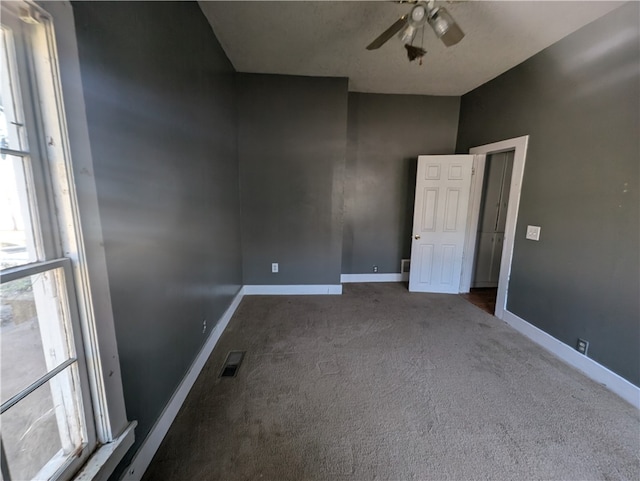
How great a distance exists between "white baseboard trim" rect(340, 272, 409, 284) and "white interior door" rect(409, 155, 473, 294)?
1.47ft

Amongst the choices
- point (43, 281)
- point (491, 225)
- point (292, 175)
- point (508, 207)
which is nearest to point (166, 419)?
point (43, 281)

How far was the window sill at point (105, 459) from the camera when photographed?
3.03ft

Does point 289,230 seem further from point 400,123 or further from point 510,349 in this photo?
point 510,349

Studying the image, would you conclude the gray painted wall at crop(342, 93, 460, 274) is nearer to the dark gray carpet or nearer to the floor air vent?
the dark gray carpet

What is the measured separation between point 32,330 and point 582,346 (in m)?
3.45

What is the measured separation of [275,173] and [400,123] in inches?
82.3

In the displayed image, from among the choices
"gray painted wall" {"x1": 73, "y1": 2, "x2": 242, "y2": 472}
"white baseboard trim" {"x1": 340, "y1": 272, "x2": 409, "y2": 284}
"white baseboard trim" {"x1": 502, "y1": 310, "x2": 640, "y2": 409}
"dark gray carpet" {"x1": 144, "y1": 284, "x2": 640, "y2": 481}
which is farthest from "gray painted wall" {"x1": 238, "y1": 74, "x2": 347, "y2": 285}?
"white baseboard trim" {"x1": 502, "y1": 310, "x2": 640, "y2": 409}

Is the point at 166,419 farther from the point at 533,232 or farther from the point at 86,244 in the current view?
the point at 533,232

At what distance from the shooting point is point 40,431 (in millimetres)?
866

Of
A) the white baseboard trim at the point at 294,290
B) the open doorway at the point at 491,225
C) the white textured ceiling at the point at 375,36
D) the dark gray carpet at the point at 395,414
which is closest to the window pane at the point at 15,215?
the dark gray carpet at the point at 395,414

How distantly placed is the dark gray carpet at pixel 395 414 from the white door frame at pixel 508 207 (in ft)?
2.03

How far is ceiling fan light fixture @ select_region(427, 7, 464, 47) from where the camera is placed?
5.87ft

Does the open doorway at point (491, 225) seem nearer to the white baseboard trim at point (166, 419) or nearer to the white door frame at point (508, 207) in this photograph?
the white door frame at point (508, 207)

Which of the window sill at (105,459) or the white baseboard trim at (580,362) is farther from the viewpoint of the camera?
the white baseboard trim at (580,362)
